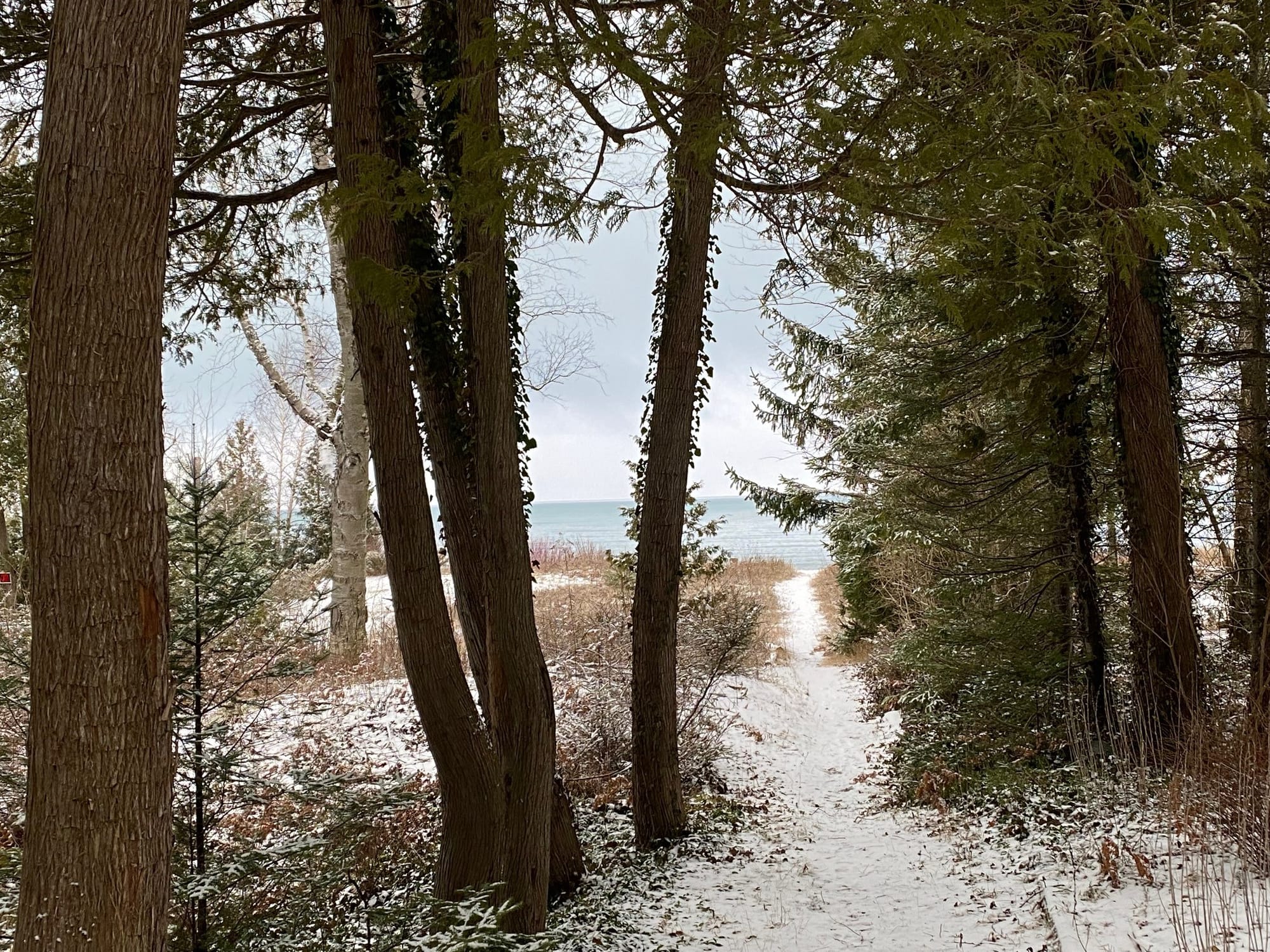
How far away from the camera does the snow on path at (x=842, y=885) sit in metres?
4.35

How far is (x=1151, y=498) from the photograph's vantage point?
5.78 m

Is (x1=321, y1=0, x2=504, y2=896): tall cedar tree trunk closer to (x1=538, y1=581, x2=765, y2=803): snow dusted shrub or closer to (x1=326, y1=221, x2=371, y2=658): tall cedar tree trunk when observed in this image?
(x1=538, y1=581, x2=765, y2=803): snow dusted shrub

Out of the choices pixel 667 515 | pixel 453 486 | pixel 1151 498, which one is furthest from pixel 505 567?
pixel 1151 498

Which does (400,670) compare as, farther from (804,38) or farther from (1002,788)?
(804,38)

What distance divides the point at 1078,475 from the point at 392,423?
5419 mm

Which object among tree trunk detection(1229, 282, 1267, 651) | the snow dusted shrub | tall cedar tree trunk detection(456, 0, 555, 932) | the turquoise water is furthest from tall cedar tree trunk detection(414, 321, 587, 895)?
tree trunk detection(1229, 282, 1267, 651)

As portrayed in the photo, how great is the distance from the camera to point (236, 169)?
6117 millimetres

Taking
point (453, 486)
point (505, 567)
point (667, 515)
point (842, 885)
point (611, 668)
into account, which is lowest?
point (842, 885)

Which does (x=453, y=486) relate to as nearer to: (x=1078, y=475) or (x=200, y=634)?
(x=200, y=634)

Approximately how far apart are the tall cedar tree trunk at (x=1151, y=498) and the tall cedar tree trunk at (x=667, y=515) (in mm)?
2874

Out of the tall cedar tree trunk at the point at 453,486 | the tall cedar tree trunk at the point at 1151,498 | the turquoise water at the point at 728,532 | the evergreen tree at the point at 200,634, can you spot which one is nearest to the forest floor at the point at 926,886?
the tall cedar tree trunk at the point at 1151,498

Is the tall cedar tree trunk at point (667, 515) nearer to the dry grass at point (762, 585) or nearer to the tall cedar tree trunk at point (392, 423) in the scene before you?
the tall cedar tree trunk at point (392, 423)

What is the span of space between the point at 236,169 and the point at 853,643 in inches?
397

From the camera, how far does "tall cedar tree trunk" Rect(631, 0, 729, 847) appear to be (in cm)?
554
